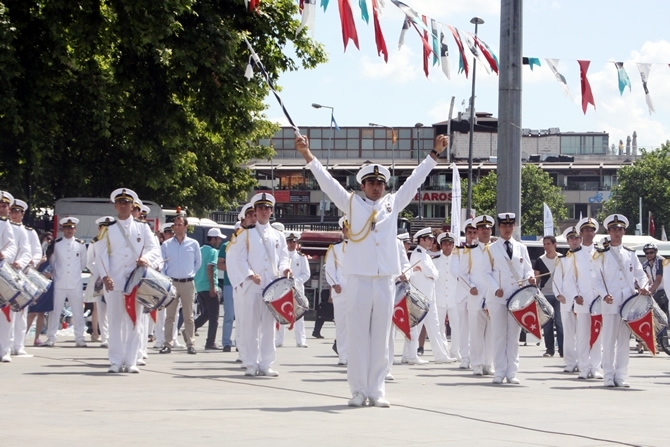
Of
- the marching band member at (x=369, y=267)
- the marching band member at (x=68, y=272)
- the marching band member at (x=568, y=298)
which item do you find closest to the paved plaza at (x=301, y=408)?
the marching band member at (x=369, y=267)

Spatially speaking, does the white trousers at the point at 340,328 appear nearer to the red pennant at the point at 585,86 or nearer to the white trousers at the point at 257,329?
the white trousers at the point at 257,329

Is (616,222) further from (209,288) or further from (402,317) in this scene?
(209,288)

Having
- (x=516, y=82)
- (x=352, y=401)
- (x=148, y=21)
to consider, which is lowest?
(x=352, y=401)

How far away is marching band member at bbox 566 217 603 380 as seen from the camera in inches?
619

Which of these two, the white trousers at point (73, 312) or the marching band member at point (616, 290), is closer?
the marching band member at point (616, 290)

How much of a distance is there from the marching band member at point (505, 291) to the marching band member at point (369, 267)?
3.38m

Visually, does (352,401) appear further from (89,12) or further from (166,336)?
(89,12)

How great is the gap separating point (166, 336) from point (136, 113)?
26.3ft

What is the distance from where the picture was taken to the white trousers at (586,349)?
15711 millimetres

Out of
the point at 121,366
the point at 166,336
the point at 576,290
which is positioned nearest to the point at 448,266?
the point at 576,290

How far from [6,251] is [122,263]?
6.80ft

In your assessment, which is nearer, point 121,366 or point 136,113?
point 121,366

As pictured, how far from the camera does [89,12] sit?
22594 mm

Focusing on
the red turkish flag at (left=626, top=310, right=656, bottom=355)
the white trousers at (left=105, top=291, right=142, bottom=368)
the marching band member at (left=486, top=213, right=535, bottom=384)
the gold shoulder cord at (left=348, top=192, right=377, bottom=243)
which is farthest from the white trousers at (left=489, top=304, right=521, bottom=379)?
the white trousers at (left=105, top=291, right=142, bottom=368)
